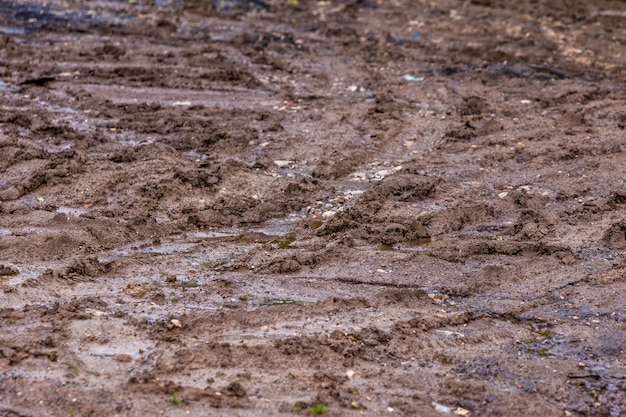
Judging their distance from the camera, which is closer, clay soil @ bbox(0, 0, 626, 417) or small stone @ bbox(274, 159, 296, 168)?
clay soil @ bbox(0, 0, 626, 417)

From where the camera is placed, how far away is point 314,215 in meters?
7.11

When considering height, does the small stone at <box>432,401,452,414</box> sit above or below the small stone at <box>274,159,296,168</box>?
below

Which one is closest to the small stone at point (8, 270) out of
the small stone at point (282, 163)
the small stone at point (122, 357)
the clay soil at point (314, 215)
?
the clay soil at point (314, 215)

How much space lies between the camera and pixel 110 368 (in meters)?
4.63

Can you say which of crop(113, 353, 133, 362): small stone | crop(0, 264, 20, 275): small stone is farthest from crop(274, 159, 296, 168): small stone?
crop(113, 353, 133, 362): small stone

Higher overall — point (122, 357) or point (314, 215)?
point (122, 357)

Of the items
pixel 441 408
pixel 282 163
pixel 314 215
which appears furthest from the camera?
pixel 282 163

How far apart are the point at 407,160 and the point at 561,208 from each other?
1711 millimetres

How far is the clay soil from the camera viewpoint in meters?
4.70

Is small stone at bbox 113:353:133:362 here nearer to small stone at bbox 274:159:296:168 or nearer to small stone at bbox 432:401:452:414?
small stone at bbox 432:401:452:414

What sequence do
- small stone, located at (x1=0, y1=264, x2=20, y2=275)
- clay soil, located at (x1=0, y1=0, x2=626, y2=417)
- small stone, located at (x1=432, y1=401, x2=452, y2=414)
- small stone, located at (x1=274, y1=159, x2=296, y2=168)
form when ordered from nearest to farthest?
small stone, located at (x1=432, y1=401, x2=452, y2=414) < clay soil, located at (x1=0, y1=0, x2=626, y2=417) < small stone, located at (x1=0, y1=264, x2=20, y2=275) < small stone, located at (x1=274, y1=159, x2=296, y2=168)

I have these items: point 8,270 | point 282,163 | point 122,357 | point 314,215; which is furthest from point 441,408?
point 282,163

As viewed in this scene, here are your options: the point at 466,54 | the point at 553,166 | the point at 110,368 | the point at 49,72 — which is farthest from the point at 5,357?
the point at 466,54

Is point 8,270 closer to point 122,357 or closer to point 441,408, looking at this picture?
point 122,357
